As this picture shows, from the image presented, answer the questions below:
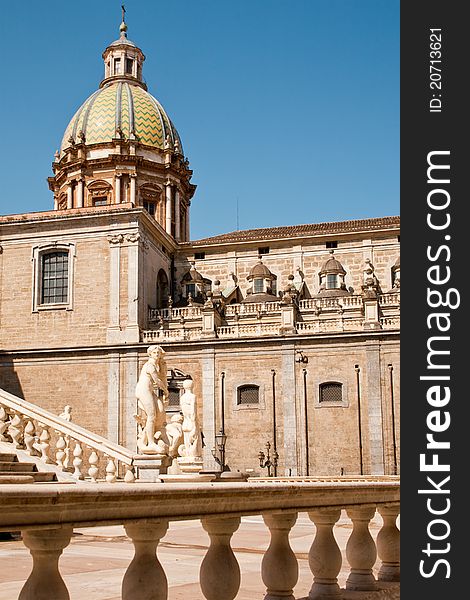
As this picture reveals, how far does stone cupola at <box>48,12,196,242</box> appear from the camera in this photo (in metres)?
45.4

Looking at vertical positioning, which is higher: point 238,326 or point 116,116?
point 116,116

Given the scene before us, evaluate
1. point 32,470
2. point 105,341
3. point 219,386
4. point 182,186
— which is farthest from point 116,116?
point 32,470

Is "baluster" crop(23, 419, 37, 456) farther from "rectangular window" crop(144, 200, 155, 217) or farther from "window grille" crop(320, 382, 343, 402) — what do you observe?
"rectangular window" crop(144, 200, 155, 217)

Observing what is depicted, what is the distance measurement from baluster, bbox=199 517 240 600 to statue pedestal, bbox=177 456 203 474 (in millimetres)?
14340

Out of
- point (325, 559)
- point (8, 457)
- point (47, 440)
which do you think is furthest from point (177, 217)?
point (325, 559)

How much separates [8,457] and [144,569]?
1060 cm

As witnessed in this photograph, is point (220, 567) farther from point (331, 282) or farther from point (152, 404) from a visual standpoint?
point (331, 282)

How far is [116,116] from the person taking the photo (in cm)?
4656

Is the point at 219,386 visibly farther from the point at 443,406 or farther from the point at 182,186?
the point at 443,406

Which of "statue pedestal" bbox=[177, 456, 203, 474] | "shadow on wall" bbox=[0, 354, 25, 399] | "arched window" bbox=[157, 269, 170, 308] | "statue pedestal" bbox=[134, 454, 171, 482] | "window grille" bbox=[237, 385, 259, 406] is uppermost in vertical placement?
"arched window" bbox=[157, 269, 170, 308]

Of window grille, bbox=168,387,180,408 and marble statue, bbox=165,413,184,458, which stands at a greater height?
window grille, bbox=168,387,180,408

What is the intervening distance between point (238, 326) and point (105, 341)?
19.6 ft

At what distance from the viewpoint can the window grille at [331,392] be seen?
3397cm

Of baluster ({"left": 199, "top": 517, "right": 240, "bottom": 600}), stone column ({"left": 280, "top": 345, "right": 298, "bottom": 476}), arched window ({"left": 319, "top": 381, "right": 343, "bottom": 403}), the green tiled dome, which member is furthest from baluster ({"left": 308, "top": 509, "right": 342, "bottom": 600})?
the green tiled dome
